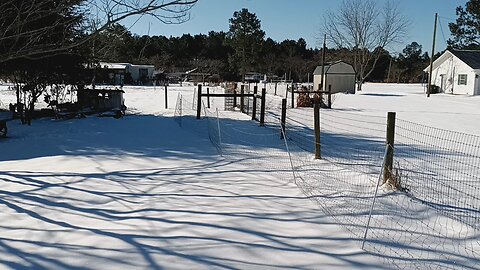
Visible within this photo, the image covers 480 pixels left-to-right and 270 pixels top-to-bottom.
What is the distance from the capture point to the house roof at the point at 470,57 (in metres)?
39.4

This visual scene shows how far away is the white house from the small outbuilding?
34.0ft

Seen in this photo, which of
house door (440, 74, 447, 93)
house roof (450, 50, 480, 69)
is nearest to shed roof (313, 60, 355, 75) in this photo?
house roof (450, 50, 480, 69)

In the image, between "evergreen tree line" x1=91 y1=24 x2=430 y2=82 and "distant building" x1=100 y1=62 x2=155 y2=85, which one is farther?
"evergreen tree line" x1=91 y1=24 x2=430 y2=82

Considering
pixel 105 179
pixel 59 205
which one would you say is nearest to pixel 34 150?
pixel 105 179

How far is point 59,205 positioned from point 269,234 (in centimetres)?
256

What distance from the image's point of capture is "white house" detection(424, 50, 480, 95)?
3888 centimetres

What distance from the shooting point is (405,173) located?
7070 millimetres

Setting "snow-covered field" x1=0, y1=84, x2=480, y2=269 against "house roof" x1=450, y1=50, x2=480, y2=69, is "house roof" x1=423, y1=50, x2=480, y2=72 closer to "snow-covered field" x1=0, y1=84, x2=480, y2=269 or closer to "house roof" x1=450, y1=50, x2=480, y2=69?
"house roof" x1=450, y1=50, x2=480, y2=69

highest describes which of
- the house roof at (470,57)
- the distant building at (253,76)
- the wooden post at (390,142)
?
the house roof at (470,57)

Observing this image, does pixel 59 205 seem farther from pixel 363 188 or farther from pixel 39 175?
pixel 363 188

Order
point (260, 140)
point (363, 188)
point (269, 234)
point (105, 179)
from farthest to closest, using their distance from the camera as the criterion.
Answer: point (260, 140), point (105, 179), point (363, 188), point (269, 234)

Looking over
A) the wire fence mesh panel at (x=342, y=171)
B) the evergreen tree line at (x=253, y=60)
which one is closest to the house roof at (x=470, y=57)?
the evergreen tree line at (x=253, y=60)

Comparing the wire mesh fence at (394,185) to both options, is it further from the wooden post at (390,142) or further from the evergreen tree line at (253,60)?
the evergreen tree line at (253,60)

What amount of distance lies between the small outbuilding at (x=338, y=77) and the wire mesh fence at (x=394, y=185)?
25.9m
